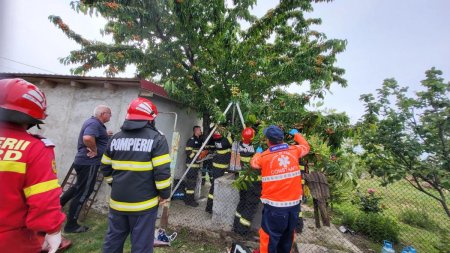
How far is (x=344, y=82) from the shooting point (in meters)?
10.4

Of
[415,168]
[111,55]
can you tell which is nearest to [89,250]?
[111,55]

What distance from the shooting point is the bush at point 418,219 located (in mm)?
7527

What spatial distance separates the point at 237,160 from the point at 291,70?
3098mm

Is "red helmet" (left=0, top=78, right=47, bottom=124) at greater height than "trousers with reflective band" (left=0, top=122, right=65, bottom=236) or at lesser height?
greater

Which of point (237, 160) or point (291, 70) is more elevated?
point (291, 70)

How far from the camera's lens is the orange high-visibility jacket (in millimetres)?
3412

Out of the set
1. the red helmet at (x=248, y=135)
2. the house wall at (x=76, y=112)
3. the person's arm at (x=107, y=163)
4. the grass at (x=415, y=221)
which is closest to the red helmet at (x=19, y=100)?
the person's arm at (x=107, y=163)

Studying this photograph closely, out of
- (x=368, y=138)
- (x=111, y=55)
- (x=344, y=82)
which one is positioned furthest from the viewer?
(x=344, y=82)

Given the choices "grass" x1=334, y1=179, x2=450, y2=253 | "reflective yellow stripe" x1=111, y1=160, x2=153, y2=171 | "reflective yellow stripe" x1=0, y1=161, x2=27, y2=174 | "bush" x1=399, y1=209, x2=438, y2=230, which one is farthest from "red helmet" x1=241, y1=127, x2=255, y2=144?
"bush" x1=399, y1=209, x2=438, y2=230

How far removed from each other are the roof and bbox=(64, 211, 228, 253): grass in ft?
9.73

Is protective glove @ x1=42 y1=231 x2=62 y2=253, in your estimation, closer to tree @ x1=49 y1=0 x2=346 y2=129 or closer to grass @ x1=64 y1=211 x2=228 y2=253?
grass @ x1=64 y1=211 x2=228 y2=253

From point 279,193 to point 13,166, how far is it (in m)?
2.85

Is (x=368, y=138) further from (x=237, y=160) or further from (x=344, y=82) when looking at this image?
(x=344, y=82)

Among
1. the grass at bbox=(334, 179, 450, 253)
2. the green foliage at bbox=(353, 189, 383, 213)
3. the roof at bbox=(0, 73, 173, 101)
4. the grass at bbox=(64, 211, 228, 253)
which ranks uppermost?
the roof at bbox=(0, 73, 173, 101)
